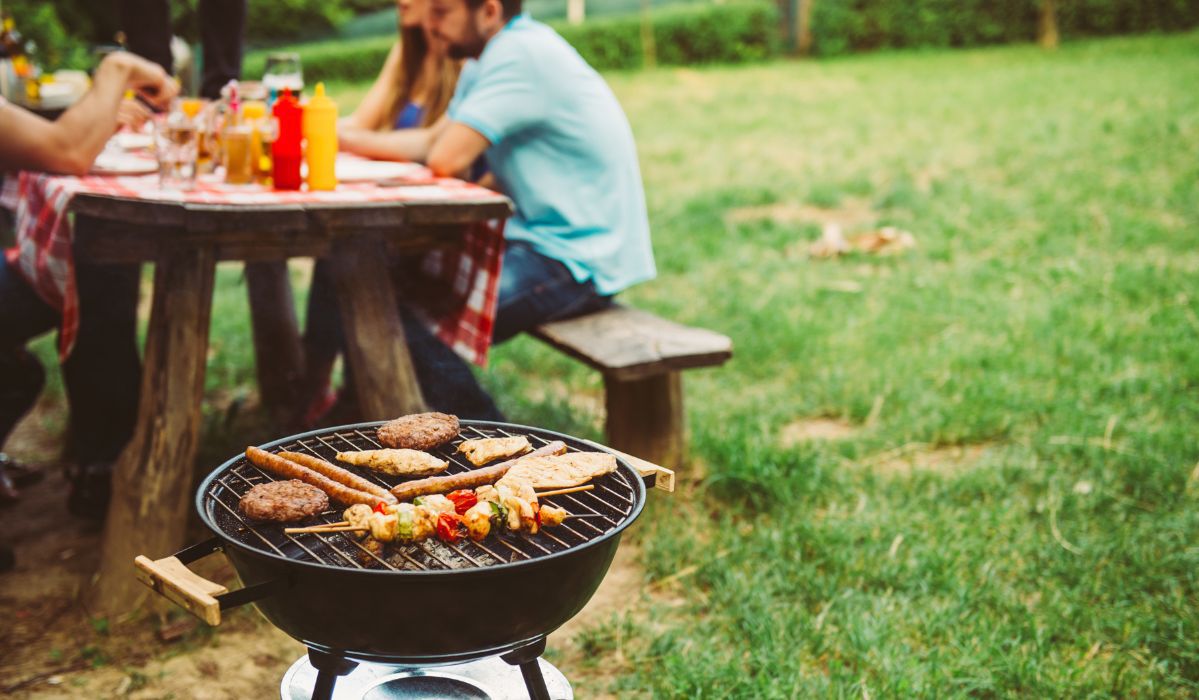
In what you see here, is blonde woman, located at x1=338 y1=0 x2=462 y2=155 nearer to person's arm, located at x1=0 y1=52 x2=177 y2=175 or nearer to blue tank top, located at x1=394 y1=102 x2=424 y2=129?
blue tank top, located at x1=394 y1=102 x2=424 y2=129

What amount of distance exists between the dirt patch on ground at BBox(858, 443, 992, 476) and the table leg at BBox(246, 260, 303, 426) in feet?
7.76

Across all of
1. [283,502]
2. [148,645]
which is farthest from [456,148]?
[283,502]

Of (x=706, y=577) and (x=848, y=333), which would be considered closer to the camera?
(x=706, y=577)

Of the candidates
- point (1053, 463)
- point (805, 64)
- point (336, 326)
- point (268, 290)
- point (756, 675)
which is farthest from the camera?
point (805, 64)

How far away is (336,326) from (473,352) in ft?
3.30

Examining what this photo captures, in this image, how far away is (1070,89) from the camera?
1216cm

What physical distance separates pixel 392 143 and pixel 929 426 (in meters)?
2.27

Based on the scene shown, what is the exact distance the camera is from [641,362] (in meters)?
3.37

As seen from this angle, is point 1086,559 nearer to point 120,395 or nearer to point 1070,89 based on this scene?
point 120,395

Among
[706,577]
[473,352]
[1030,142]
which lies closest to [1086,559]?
[706,577]

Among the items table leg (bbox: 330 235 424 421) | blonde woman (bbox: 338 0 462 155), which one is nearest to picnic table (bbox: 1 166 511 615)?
table leg (bbox: 330 235 424 421)

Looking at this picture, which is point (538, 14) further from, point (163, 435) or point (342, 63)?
point (163, 435)

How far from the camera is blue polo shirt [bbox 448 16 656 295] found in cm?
366

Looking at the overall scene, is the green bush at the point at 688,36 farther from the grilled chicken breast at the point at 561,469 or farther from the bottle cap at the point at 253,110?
the grilled chicken breast at the point at 561,469
